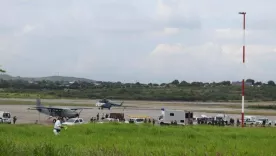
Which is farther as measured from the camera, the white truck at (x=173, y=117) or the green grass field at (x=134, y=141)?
the white truck at (x=173, y=117)

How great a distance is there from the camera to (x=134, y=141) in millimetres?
18578

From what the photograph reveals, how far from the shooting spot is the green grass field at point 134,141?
1283cm

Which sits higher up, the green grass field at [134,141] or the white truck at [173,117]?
the green grass field at [134,141]

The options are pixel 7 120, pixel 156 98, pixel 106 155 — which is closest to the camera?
pixel 106 155

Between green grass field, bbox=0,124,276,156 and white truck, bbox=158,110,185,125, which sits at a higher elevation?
green grass field, bbox=0,124,276,156

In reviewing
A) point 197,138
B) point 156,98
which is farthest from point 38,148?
point 156,98

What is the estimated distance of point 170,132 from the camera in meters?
24.5

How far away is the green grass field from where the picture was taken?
42.1 feet

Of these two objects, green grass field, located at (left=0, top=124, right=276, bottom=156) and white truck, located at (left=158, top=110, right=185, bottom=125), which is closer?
green grass field, located at (left=0, top=124, right=276, bottom=156)

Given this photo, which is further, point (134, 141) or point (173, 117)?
point (173, 117)

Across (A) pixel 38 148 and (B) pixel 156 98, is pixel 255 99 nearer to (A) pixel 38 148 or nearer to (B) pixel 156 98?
(B) pixel 156 98

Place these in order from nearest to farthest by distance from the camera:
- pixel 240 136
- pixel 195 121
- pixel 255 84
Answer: pixel 240 136 → pixel 195 121 → pixel 255 84

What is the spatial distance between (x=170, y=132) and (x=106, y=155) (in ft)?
42.5

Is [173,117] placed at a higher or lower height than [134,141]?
lower
